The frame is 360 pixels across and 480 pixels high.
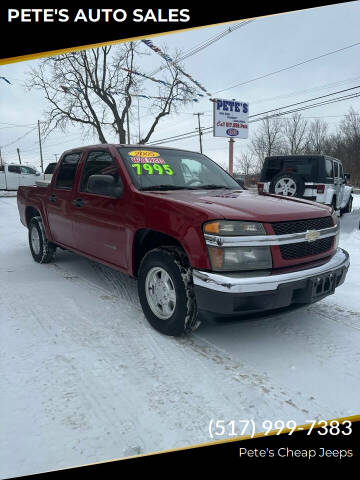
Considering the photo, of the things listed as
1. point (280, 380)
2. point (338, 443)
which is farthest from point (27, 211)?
point (338, 443)

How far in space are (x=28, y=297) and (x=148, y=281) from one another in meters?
1.70

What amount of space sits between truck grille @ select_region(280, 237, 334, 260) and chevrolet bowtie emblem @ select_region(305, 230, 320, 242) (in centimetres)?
4

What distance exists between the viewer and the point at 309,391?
2324 millimetres

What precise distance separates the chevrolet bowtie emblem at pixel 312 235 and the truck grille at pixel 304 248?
0.13 ft

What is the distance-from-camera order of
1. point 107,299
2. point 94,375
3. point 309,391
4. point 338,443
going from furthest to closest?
point 107,299 < point 94,375 < point 309,391 < point 338,443

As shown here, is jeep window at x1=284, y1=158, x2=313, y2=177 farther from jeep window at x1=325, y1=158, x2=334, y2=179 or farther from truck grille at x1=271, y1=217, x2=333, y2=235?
truck grille at x1=271, y1=217, x2=333, y2=235

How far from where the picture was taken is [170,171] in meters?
3.75

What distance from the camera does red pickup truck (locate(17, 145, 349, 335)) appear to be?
2.58 metres

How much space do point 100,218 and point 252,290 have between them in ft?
6.46

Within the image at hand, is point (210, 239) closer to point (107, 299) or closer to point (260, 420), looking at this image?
point (260, 420)

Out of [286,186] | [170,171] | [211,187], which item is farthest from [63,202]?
[286,186]

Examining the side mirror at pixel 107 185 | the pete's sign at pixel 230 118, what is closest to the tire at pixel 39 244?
the side mirror at pixel 107 185

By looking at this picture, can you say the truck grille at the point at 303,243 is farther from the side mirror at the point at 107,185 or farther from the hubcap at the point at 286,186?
the hubcap at the point at 286,186

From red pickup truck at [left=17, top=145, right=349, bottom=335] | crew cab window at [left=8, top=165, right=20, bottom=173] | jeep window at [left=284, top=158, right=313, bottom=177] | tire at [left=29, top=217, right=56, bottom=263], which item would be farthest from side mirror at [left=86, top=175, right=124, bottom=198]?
crew cab window at [left=8, top=165, right=20, bottom=173]
